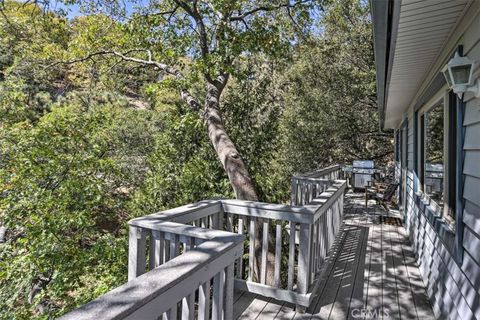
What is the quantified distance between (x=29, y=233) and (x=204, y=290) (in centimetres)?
440

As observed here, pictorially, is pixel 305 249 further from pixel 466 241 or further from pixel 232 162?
pixel 232 162

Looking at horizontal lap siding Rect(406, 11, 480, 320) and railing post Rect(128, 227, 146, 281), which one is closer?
horizontal lap siding Rect(406, 11, 480, 320)

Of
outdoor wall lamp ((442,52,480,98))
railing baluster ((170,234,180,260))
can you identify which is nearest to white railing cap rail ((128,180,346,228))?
railing baluster ((170,234,180,260))

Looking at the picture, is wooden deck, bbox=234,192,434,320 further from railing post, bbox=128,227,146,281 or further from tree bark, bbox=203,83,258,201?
tree bark, bbox=203,83,258,201

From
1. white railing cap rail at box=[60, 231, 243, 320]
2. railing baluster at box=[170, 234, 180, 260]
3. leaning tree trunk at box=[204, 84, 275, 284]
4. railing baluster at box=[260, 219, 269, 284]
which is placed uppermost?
leaning tree trunk at box=[204, 84, 275, 284]

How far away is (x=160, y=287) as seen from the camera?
4.20ft

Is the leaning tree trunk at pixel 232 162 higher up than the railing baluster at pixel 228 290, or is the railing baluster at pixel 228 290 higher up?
the leaning tree trunk at pixel 232 162

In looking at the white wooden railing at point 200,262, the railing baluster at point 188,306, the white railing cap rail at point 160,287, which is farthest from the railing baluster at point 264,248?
the railing baluster at point 188,306

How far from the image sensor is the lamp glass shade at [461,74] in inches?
81.7

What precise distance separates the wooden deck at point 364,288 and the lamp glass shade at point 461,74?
2.05 metres

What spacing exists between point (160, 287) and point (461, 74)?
2.22 m

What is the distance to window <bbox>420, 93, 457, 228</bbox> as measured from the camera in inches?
114

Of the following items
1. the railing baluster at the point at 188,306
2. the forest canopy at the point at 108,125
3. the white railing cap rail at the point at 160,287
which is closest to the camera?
the white railing cap rail at the point at 160,287

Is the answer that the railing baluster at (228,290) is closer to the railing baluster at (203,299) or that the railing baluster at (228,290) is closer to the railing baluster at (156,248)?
the railing baluster at (203,299)
